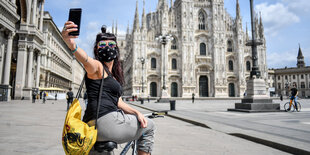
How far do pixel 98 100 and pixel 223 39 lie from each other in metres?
39.9

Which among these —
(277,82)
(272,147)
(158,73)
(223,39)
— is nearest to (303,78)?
(277,82)

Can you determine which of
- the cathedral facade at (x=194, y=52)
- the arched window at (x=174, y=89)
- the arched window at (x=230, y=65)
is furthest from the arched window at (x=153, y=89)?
the arched window at (x=230, y=65)

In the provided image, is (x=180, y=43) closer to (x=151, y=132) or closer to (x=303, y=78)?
(x=151, y=132)

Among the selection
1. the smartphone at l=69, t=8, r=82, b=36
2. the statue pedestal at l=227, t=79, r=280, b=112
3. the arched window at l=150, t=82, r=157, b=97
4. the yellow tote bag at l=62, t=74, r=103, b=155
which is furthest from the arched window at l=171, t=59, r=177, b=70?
the yellow tote bag at l=62, t=74, r=103, b=155

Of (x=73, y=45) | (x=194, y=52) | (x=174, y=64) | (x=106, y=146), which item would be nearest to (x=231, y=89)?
(x=194, y=52)

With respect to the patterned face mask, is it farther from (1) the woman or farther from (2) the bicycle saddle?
(2) the bicycle saddle

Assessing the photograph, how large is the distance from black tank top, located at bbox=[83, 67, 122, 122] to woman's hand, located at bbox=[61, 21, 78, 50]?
13.4 inches

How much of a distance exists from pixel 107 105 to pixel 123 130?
236mm

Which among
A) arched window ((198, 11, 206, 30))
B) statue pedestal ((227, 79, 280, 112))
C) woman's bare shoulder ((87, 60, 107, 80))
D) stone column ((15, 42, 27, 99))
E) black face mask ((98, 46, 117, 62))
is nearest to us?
woman's bare shoulder ((87, 60, 107, 80))

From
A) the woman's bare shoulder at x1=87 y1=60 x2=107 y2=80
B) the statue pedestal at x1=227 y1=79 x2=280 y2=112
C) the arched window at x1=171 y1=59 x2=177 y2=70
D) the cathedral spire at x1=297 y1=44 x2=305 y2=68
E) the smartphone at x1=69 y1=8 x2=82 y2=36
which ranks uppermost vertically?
the cathedral spire at x1=297 y1=44 x2=305 y2=68

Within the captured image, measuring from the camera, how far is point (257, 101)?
10.0 metres

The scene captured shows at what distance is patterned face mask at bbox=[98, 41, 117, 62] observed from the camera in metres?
1.71

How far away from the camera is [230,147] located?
11.8 feet

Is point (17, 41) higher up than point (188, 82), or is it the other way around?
point (17, 41)
